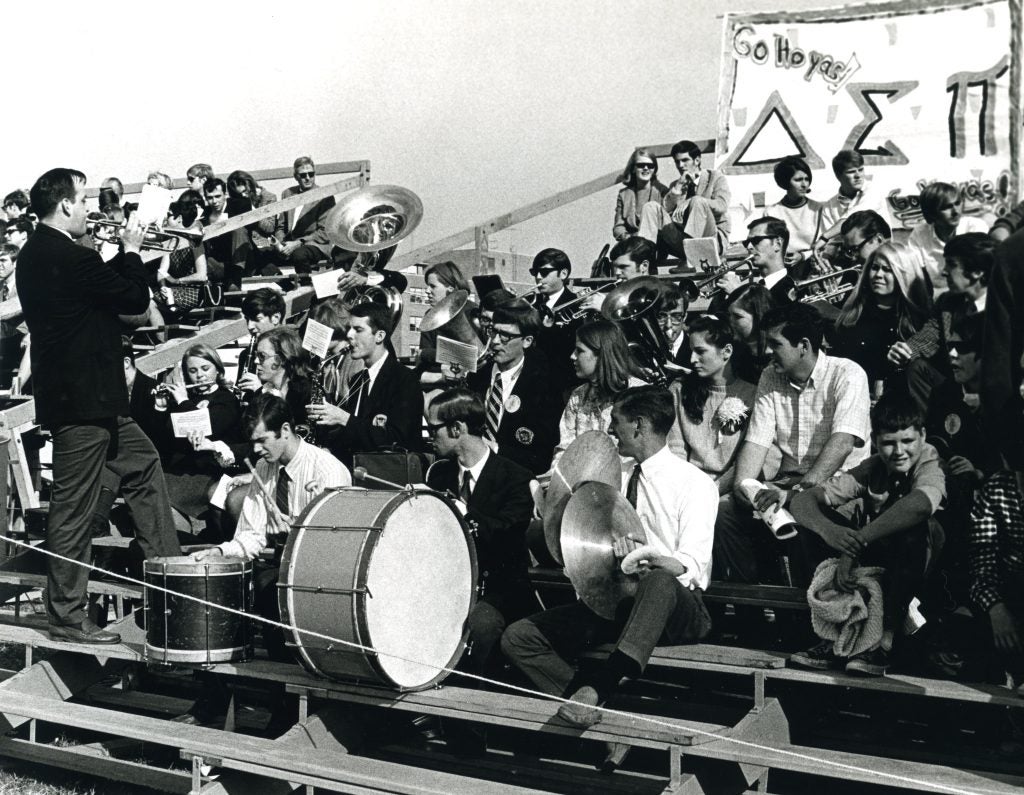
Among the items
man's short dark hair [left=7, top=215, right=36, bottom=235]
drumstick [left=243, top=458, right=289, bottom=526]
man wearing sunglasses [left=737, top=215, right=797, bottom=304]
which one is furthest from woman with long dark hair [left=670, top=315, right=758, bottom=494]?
man's short dark hair [left=7, top=215, right=36, bottom=235]

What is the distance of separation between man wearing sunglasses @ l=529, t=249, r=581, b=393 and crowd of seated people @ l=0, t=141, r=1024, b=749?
18 mm

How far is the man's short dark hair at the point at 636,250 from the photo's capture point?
8281 mm

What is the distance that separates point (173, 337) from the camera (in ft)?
36.1

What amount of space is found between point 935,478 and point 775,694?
1119mm

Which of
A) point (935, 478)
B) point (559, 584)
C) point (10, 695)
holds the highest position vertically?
point (935, 478)

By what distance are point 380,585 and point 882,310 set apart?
3.02 m

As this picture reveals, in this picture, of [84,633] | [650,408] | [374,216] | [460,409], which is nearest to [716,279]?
[460,409]

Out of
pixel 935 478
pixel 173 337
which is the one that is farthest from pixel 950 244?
pixel 173 337

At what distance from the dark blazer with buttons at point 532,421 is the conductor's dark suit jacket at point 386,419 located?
56cm

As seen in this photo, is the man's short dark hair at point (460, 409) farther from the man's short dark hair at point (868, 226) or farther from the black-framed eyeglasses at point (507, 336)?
the man's short dark hair at point (868, 226)

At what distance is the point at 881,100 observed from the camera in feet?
30.1

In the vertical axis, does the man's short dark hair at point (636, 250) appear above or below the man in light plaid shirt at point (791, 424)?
above

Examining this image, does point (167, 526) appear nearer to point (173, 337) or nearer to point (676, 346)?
point (676, 346)

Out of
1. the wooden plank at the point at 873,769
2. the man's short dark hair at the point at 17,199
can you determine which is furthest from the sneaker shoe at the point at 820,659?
the man's short dark hair at the point at 17,199
